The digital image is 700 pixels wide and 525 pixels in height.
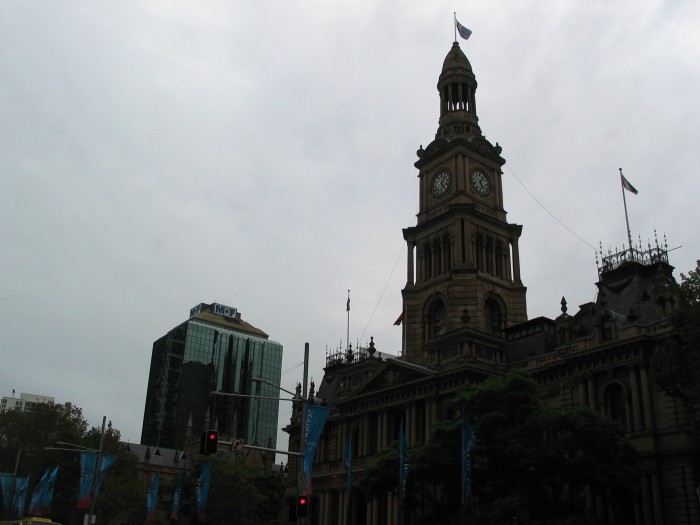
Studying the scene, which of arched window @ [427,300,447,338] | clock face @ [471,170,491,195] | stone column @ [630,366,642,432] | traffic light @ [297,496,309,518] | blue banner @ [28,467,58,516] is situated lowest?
traffic light @ [297,496,309,518]

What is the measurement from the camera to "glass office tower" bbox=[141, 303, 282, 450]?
529ft

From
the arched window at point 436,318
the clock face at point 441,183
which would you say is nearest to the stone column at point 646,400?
the arched window at point 436,318

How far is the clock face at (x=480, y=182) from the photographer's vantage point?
253 ft

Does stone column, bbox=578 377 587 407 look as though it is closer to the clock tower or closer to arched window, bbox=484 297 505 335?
the clock tower

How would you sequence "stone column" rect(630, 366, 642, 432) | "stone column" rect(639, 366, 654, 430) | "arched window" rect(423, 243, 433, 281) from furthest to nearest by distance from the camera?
1. "arched window" rect(423, 243, 433, 281)
2. "stone column" rect(630, 366, 642, 432)
3. "stone column" rect(639, 366, 654, 430)

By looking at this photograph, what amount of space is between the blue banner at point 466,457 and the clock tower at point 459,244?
69.9ft

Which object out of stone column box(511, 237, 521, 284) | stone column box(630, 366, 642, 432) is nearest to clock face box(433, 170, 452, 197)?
stone column box(511, 237, 521, 284)

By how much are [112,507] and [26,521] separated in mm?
26675

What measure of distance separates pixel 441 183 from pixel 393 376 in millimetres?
22210

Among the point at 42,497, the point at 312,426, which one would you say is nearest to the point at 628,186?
the point at 312,426

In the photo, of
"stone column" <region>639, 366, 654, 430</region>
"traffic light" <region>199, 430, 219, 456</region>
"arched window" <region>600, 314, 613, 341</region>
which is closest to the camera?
"traffic light" <region>199, 430, 219, 456</region>

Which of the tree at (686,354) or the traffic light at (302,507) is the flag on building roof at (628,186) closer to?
the tree at (686,354)

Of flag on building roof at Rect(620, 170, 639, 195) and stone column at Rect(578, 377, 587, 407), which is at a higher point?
flag on building roof at Rect(620, 170, 639, 195)

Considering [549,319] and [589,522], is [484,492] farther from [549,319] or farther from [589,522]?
[549,319]
